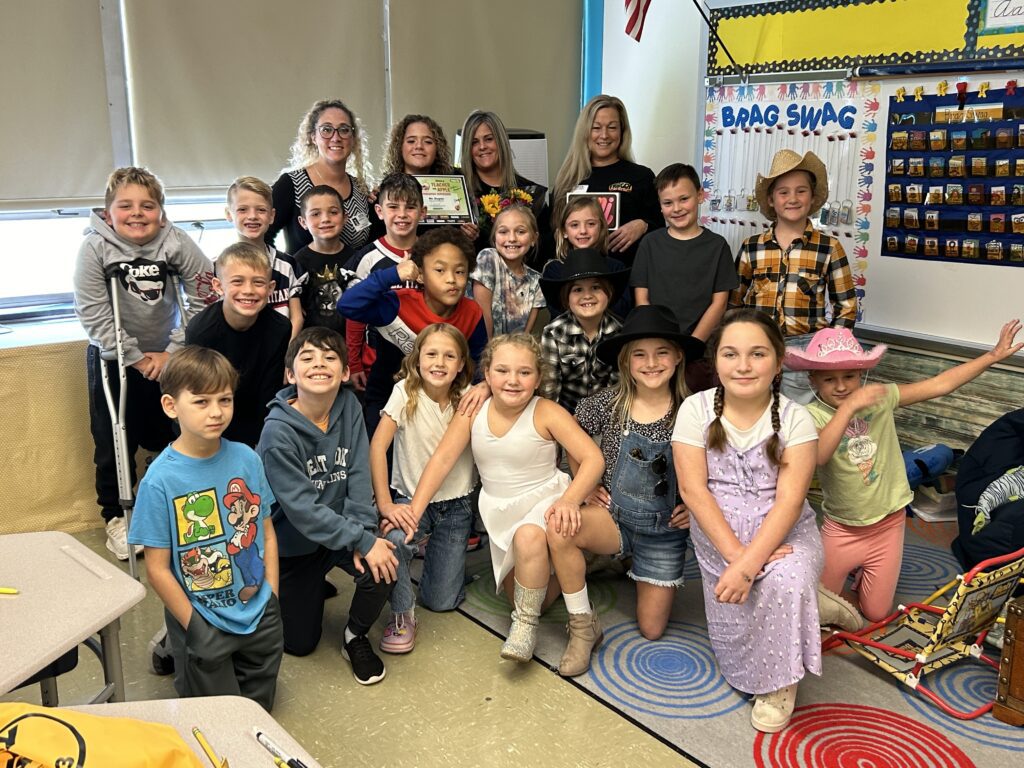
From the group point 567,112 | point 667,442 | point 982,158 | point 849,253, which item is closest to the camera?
point 667,442

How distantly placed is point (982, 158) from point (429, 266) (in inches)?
93.3

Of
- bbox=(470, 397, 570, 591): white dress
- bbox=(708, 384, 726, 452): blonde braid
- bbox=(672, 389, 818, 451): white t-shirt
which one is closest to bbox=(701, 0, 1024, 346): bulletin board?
bbox=(672, 389, 818, 451): white t-shirt

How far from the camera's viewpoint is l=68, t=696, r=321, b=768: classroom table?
1.33 meters

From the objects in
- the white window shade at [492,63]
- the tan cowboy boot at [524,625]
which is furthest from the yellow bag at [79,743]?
the white window shade at [492,63]

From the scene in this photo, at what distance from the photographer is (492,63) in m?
5.58

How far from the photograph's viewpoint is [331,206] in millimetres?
3693

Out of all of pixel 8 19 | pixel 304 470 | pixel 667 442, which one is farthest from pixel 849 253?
pixel 8 19

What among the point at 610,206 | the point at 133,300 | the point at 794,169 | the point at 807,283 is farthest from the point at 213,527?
the point at 794,169

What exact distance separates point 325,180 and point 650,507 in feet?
7.01

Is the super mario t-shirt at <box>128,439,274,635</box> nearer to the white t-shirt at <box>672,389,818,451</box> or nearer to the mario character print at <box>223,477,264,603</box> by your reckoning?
the mario character print at <box>223,477,264,603</box>

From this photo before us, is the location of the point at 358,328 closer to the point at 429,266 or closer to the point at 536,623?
the point at 429,266

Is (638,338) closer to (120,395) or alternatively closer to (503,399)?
(503,399)

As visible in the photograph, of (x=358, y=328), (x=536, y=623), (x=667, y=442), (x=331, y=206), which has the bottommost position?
(x=536, y=623)

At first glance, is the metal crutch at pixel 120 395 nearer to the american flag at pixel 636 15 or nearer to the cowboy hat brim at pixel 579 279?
the cowboy hat brim at pixel 579 279
